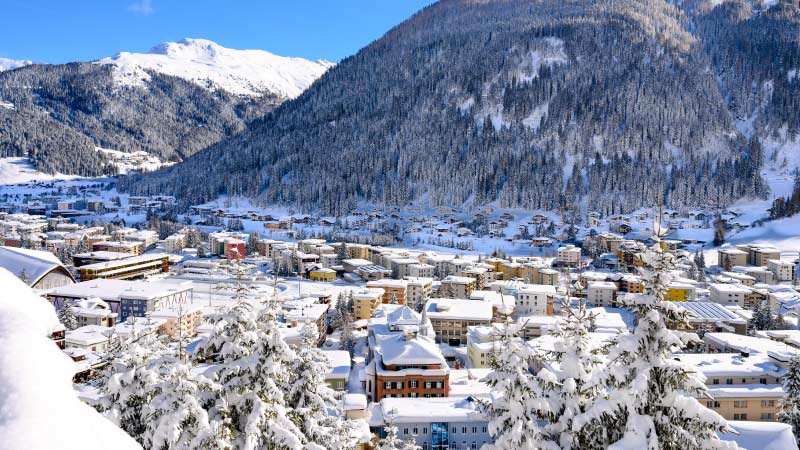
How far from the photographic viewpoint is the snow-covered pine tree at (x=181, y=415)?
7300 millimetres

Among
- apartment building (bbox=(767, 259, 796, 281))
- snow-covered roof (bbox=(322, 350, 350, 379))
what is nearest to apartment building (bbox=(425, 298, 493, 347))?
snow-covered roof (bbox=(322, 350, 350, 379))

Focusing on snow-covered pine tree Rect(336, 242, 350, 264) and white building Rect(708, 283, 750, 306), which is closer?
white building Rect(708, 283, 750, 306)

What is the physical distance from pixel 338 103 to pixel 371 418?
128783 millimetres

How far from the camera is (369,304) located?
145 ft

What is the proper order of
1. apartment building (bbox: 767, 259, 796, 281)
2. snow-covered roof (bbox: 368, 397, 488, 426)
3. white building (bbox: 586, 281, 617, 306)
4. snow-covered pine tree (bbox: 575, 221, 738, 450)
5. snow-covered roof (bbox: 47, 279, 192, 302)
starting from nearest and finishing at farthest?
1. snow-covered pine tree (bbox: 575, 221, 738, 450)
2. snow-covered roof (bbox: 368, 397, 488, 426)
3. snow-covered roof (bbox: 47, 279, 192, 302)
4. white building (bbox: 586, 281, 617, 306)
5. apartment building (bbox: 767, 259, 796, 281)

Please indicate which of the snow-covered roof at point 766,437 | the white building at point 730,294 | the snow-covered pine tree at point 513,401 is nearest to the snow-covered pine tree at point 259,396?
the snow-covered pine tree at point 513,401

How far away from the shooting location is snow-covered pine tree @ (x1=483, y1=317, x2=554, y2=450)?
330 inches

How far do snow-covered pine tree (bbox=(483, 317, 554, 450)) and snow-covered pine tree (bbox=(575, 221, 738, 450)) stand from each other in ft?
5.73

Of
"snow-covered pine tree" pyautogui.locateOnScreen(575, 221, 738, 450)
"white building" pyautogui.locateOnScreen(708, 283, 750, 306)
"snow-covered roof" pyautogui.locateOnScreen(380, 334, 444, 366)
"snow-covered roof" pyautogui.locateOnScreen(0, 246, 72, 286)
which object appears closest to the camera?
"snow-covered pine tree" pyautogui.locateOnScreen(575, 221, 738, 450)

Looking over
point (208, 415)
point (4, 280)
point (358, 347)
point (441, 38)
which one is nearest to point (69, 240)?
point (358, 347)

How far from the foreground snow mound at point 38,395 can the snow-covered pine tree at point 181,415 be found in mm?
5673

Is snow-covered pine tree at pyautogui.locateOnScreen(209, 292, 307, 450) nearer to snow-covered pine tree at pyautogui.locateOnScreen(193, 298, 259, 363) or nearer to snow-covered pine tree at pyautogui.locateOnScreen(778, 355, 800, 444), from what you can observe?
snow-covered pine tree at pyautogui.locateOnScreen(193, 298, 259, 363)

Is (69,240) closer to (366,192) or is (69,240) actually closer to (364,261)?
(364,261)

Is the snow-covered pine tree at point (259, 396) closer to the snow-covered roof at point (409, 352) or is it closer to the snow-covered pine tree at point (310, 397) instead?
the snow-covered pine tree at point (310, 397)
